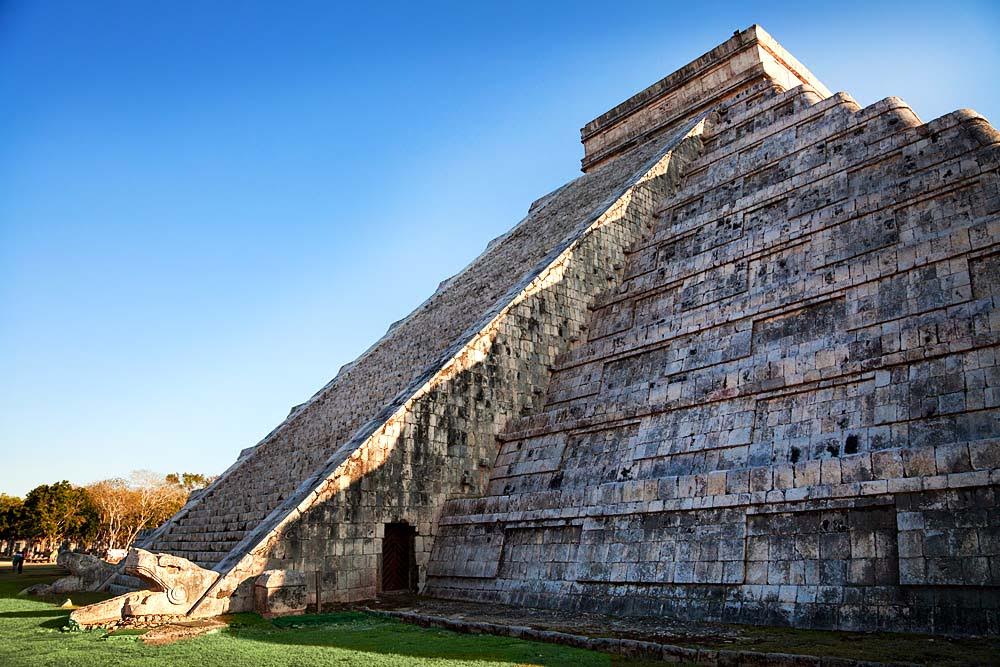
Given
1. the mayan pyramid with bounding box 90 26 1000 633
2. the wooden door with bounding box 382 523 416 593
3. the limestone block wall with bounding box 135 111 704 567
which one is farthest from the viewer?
the limestone block wall with bounding box 135 111 704 567

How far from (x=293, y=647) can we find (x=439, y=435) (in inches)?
194

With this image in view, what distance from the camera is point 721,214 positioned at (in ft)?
40.6

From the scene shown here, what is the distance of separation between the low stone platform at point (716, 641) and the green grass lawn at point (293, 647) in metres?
0.19

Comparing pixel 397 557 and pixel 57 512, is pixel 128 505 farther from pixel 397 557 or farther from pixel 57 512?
pixel 397 557

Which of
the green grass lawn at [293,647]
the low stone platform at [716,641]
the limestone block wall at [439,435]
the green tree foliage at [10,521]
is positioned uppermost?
the limestone block wall at [439,435]

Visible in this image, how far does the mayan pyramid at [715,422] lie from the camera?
6.36 meters

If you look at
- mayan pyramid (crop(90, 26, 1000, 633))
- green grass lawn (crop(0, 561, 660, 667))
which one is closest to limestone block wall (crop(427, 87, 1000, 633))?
mayan pyramid (crop(90, 26, 1000, 633))

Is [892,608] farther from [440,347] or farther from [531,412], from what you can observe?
[440,347]

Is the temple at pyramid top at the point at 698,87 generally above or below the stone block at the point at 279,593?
above

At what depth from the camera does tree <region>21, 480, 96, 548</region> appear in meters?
37.7

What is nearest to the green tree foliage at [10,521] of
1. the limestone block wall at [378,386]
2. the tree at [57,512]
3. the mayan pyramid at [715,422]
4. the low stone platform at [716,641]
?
the tree at [57,512]

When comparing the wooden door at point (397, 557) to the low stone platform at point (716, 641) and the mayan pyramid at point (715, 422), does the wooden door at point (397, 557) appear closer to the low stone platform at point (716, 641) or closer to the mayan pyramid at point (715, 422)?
the mayan pyramid at point (715, 422)

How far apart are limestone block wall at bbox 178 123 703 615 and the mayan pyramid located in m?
0.04

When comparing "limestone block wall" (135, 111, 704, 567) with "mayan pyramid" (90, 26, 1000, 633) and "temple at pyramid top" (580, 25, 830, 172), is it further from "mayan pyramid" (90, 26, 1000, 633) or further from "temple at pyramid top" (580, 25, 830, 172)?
"temple at pyramid top" (580, 25, 830, 172)
